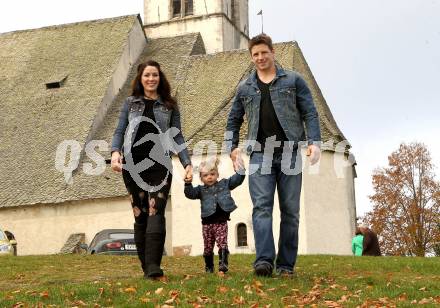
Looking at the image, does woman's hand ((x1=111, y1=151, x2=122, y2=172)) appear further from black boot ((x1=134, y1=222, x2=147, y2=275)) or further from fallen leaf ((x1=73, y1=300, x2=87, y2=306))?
fallen leaf ((x1=73, y1=300, x2=87, y2=306))

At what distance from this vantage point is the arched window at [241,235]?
2817cm

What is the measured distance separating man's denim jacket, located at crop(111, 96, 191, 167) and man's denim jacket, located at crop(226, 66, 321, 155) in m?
0.59

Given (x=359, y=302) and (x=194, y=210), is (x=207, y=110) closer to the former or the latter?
(x=194, y=210)

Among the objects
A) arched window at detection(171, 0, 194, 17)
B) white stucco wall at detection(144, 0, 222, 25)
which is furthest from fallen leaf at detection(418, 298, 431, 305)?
arched window at detection(171, 0, 194, 17)

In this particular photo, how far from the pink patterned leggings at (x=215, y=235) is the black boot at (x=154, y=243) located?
3.27 feet

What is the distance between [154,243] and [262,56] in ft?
7.49

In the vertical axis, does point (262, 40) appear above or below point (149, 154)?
above

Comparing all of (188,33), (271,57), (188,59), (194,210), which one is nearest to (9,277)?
(271,57)

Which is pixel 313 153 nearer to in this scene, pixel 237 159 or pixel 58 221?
pixel 237 159

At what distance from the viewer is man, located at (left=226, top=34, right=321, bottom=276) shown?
8.56m

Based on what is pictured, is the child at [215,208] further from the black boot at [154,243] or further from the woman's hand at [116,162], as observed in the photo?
the woman's hand at [116,162]

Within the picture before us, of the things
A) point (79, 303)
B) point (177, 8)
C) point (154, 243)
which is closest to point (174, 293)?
point (79, 303)

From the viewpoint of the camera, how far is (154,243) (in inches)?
327

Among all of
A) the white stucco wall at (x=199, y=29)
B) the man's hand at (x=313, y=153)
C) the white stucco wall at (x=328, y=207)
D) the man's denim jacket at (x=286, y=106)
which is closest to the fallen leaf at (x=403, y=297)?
the man's hand at (x=313, y=153)
